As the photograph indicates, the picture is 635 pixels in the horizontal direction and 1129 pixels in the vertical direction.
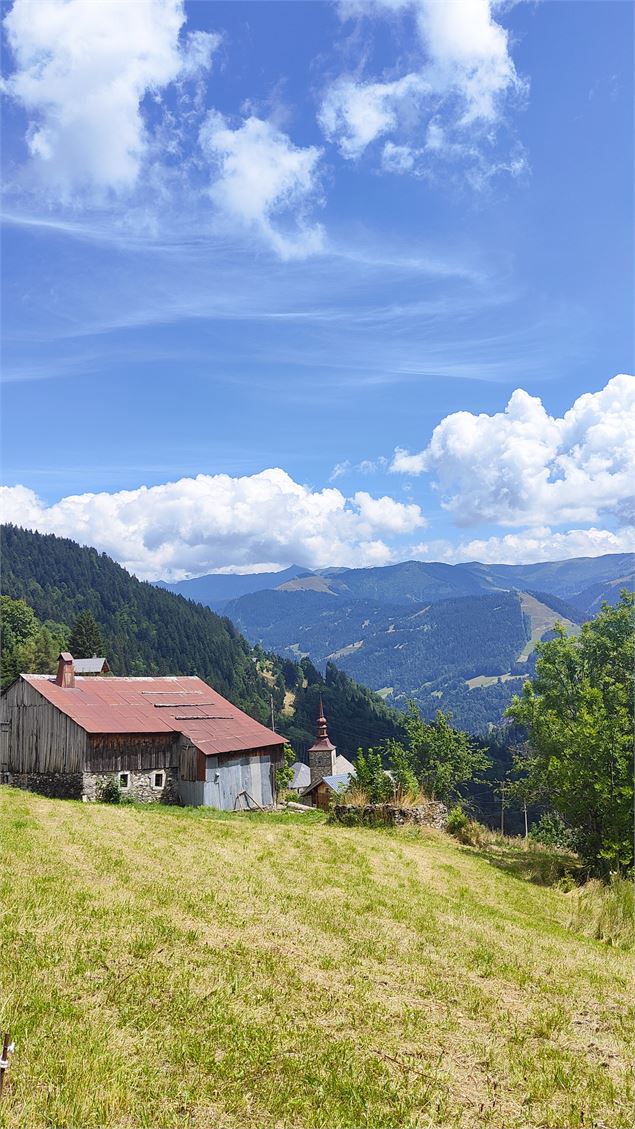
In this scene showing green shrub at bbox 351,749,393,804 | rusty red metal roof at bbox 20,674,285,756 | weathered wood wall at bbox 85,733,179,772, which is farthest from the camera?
rusty red metal roof at bbox 20,674,285,756

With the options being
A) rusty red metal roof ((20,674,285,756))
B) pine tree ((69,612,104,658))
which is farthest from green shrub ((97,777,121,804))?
pine tree ((69,612,104,658))

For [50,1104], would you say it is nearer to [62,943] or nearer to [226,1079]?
[226,1079]

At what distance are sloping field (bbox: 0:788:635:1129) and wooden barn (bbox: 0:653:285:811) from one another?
19677mm

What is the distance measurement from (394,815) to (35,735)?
69.8ft

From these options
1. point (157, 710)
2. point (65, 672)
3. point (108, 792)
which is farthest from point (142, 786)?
point (65, 672)

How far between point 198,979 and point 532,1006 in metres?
5.23

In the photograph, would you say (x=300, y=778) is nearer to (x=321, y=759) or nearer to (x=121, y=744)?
(x=321, y=759)

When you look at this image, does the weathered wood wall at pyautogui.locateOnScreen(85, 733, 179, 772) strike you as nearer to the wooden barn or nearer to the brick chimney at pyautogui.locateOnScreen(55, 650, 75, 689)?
the wooden barn

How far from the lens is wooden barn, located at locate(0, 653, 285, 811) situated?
1427 inches

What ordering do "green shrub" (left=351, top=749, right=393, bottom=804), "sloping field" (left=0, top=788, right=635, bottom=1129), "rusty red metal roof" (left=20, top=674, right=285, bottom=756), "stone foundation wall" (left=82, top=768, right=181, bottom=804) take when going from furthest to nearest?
"rusty red metal roof" (left=20, top=674, right=285, bottom=756), "stone foundation wall" (left=82, top=768, right=181, bottom=804), "green shrub" (left=351, top=749, right=393, bottom=804), "sloping field" (left=0, top=788, right=635, bottom=1129)

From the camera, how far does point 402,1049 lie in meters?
8.55

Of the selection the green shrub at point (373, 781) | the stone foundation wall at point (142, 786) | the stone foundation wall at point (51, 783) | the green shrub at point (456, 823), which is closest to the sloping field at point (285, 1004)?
the green shrub at point (456, 823)

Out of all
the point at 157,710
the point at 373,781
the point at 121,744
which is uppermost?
the point at 157,710

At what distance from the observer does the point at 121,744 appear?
122 feet
